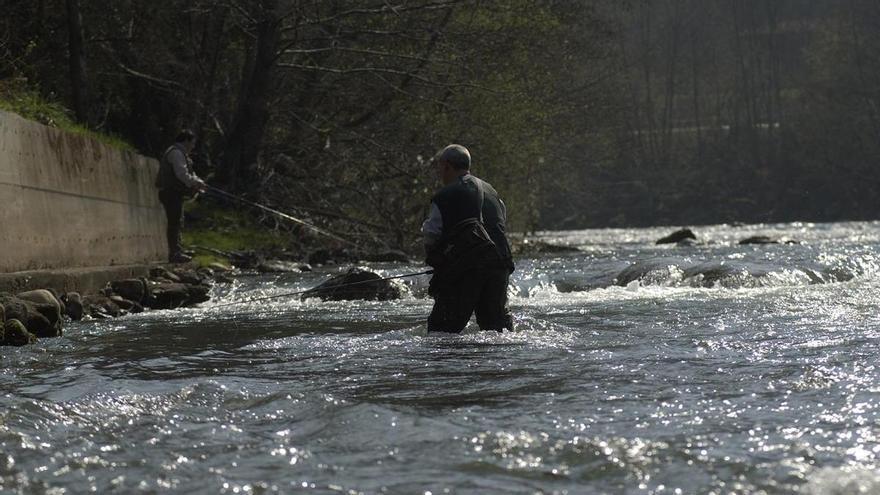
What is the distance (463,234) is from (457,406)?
125 inches

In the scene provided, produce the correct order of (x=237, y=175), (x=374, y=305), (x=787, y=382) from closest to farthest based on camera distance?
(x=787, y=382) < (x=374, y=305) < (x=237, y=175)

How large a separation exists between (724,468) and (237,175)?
72.1 feet

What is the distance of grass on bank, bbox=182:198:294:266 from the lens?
84.6 feet

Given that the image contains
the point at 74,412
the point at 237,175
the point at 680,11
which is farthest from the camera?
the point at 680,11

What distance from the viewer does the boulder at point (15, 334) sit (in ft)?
37.1

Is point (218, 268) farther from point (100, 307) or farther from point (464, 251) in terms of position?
point (464, 251)

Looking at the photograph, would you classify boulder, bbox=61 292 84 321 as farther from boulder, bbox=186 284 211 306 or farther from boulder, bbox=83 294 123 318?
boulder, bbox=186 284 211 306

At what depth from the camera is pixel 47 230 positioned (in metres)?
14.2

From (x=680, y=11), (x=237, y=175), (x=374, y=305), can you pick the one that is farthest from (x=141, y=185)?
(x=680, y=11)

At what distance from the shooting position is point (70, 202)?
50.2ft

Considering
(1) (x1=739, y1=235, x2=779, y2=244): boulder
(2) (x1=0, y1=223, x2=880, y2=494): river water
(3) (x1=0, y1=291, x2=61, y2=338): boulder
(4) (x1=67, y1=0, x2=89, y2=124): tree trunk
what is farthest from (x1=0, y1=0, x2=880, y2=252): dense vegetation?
(2) (x1=0, y1=223, x2=880, y2=494): river water

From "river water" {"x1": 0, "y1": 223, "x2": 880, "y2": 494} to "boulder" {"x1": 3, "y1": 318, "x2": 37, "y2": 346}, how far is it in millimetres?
222

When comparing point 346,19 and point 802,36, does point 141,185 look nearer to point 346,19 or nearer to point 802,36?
point 346,19

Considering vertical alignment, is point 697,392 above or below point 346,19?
below
